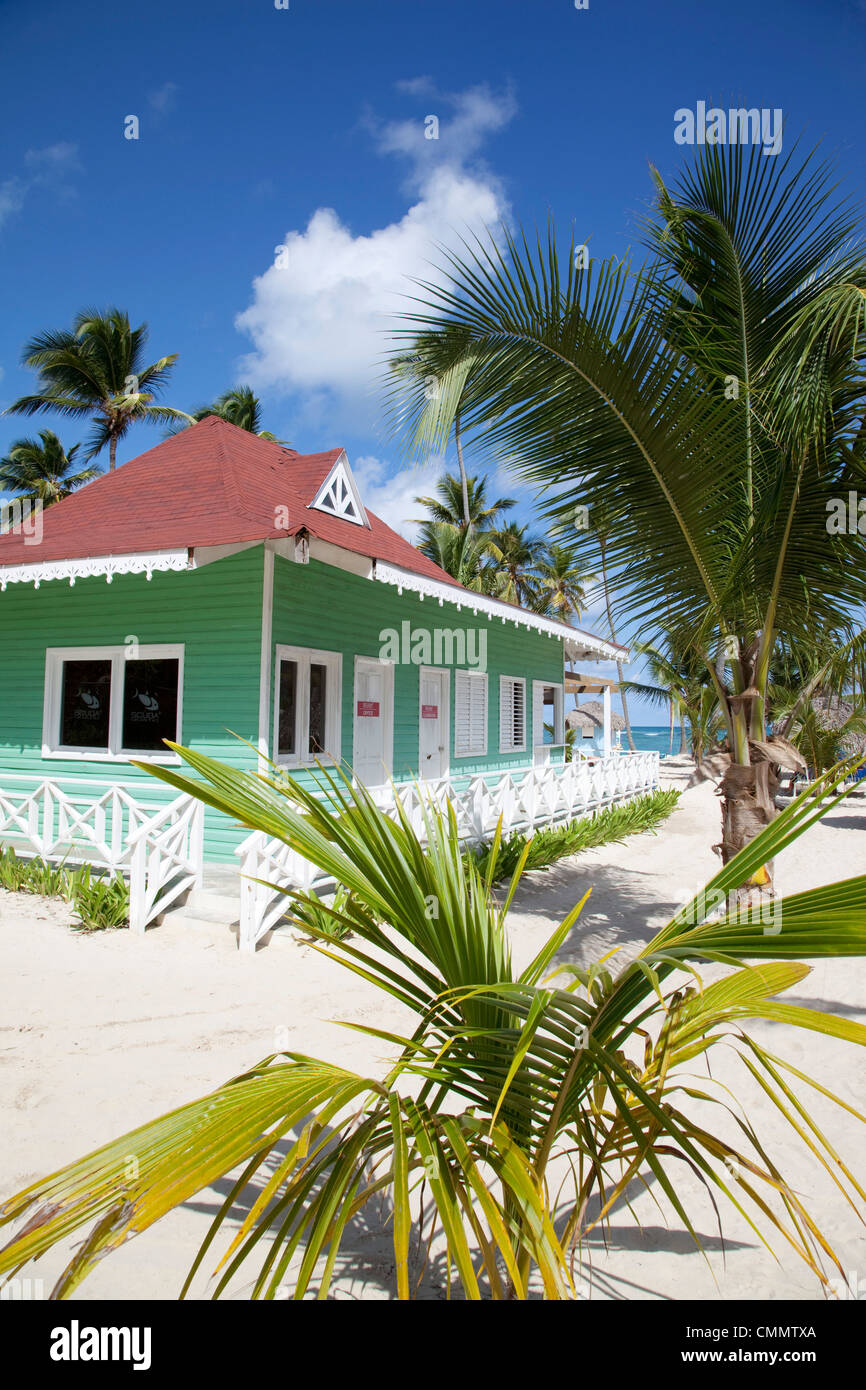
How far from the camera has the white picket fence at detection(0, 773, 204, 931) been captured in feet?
22.7

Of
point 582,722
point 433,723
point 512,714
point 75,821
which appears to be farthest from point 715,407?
point 582,722

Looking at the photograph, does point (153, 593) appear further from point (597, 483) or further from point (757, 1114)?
point (757, 1114)

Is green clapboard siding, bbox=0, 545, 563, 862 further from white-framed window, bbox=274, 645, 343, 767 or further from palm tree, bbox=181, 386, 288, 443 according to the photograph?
palm tree, bbox=181, 386, 288, 443

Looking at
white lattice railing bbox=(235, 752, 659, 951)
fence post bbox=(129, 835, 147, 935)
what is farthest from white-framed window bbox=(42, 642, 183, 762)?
white lattice railing bbox=(235, 752, 659, 951)

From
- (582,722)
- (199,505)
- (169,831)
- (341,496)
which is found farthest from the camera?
(582,722)

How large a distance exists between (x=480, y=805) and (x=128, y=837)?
5.03 metres

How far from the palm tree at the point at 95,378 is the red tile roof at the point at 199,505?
1702cm

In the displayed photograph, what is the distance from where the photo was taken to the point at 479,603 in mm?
11242

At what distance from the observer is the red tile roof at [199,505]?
8.31 metres

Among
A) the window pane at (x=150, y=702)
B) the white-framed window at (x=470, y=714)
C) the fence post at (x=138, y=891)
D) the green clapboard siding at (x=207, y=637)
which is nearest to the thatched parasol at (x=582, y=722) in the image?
the white-framed window at (x=470, y=714)

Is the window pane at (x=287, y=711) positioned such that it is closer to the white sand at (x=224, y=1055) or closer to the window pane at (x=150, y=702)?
the window pane at (x=150, y=702)

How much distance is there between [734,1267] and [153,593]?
8.77 meters

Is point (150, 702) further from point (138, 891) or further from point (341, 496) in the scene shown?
point (341, 496)

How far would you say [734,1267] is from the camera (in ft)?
8.60
